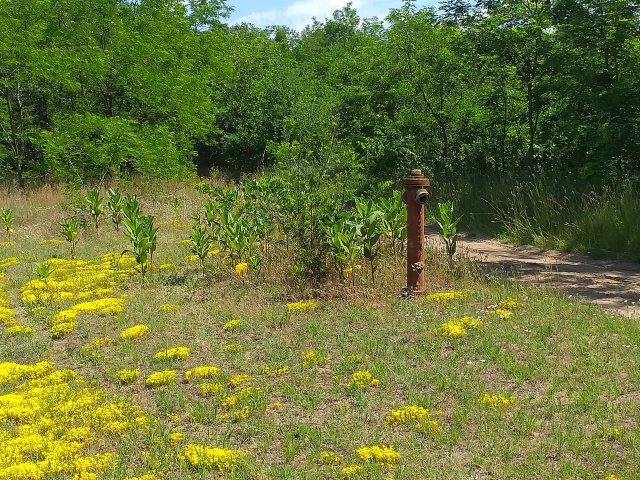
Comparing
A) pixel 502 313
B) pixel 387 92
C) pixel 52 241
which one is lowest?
pixel 502 313

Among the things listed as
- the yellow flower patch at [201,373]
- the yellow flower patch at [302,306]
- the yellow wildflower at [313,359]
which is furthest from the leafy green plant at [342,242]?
the yellow flower patch at [201,373]

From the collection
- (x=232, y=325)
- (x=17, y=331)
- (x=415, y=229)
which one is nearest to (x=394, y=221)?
(x=415, y=229)

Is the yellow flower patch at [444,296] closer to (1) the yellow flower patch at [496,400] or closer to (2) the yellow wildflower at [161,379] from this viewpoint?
(1) the yellow flower patch at [496,400]

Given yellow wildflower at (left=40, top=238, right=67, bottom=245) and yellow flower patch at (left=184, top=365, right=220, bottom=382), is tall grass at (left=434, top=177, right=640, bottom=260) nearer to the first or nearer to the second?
yellow flower patch at (left=184, top=365, right=220, bottom=382)

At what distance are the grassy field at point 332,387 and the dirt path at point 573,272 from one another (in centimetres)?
80

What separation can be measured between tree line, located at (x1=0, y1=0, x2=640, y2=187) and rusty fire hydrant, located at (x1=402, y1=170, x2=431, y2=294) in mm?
1337

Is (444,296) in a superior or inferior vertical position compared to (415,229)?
inferior

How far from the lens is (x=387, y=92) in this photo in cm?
1877

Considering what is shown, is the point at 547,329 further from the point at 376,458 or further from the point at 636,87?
the point at 636,87

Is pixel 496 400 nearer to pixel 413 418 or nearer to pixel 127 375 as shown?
pixel 413 418

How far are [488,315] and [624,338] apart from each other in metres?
1.34

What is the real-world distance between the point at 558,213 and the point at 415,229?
17.7 feet

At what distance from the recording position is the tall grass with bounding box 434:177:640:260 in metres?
10.4

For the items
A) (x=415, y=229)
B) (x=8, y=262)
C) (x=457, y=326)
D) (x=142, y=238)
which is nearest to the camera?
(x=457, y=326)
